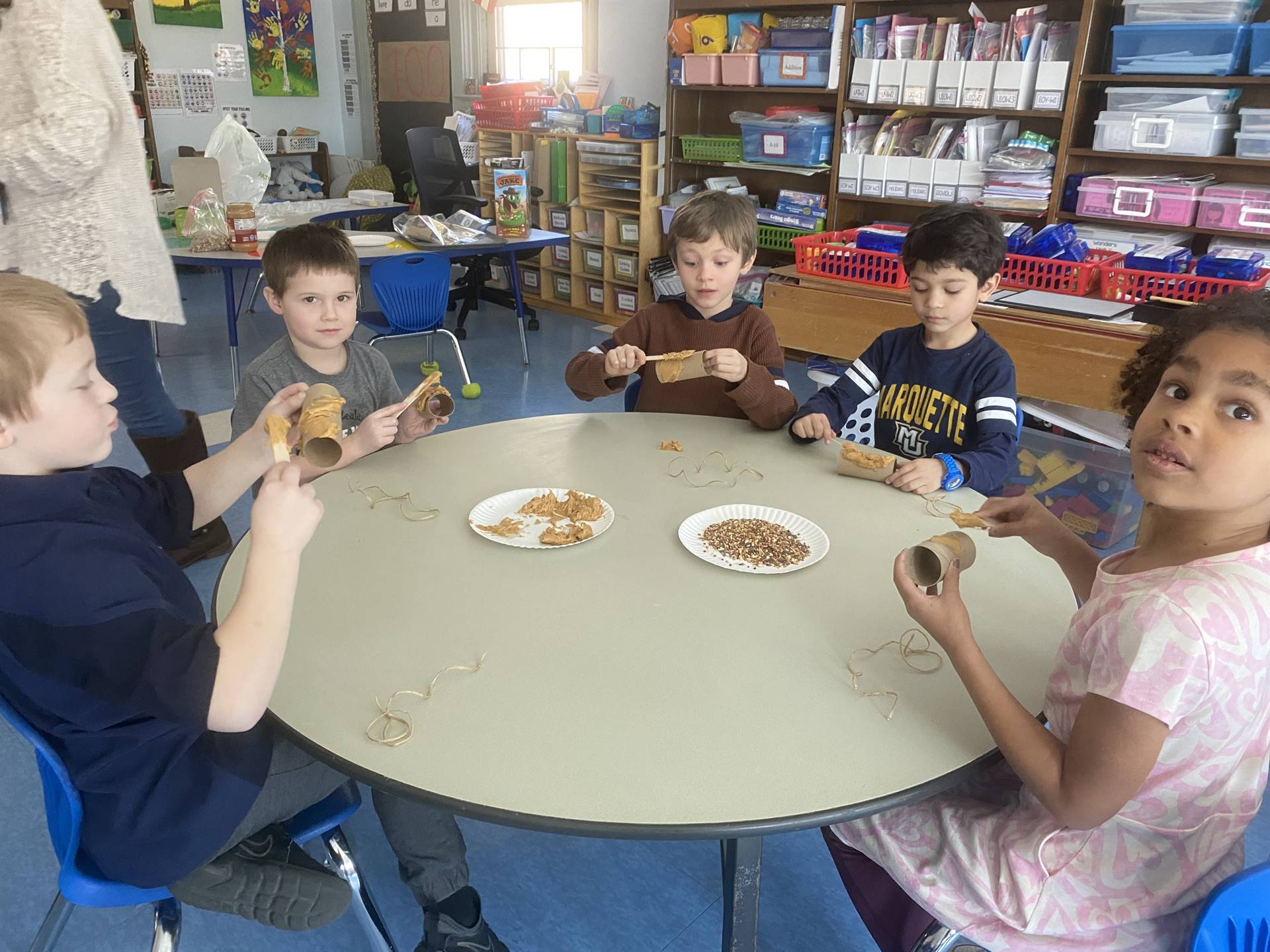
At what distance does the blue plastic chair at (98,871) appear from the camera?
0.92 metres

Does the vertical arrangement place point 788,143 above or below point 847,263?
above

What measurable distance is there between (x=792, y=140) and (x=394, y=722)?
3839 millimetres

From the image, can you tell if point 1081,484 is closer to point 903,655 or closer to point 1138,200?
point 1138,200

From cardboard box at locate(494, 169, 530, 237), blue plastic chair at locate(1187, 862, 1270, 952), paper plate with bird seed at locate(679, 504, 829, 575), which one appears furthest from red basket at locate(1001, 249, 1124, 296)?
blue plastic chair at locate(1187, 862, 1270, 952)

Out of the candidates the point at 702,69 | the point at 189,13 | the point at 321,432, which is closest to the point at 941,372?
the point at 321,432

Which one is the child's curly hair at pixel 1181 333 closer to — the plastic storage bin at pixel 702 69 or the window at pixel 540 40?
the plastic storage bin at pixel 702 69

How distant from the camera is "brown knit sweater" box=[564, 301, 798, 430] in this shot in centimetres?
Result: 192

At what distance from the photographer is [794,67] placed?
4.09 m

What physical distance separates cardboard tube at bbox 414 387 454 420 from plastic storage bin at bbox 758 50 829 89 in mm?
3156

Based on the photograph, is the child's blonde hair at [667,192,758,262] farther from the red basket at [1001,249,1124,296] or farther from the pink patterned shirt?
the red basket at [1001,249,1124,296]

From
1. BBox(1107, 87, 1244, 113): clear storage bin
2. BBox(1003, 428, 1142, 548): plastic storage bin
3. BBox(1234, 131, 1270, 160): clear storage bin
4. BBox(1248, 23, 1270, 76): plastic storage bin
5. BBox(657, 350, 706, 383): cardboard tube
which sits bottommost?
BBox(1003, 428, 1142, 548): plastic storage bin

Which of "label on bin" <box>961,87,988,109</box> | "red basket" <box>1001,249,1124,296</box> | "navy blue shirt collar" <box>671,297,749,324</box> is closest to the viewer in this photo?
"navy blue shirt collar" <box>671,297,749,324</box>

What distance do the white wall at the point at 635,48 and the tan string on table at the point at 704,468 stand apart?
398 cm

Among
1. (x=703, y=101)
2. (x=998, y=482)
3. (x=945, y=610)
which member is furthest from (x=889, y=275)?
(x=945, y=610)
